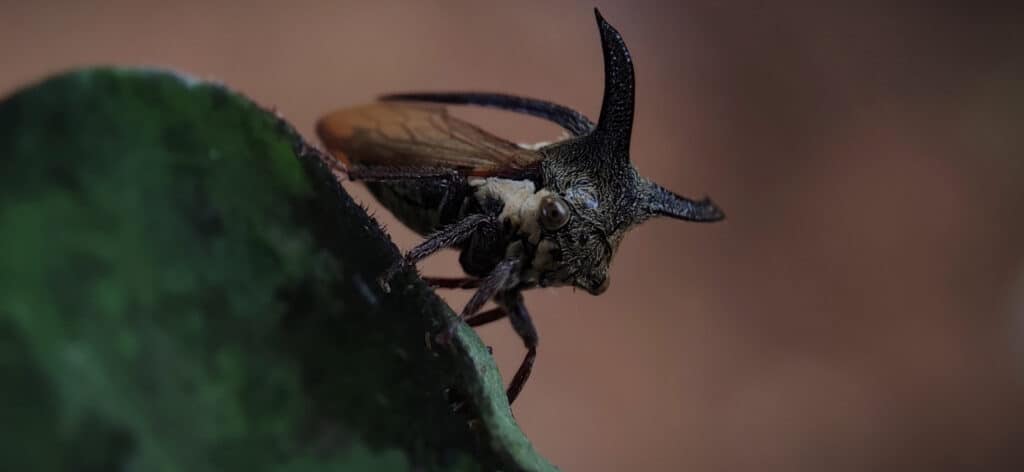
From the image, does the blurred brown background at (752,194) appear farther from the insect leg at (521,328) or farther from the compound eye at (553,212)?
the compound eye at (553,212)

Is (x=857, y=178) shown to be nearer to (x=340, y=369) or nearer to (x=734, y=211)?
(x=734, y=211)

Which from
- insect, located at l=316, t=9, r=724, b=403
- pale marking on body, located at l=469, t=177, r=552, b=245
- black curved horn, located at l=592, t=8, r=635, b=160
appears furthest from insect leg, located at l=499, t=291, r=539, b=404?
black curved horn, located at l=592, t=8, r=635, b=160

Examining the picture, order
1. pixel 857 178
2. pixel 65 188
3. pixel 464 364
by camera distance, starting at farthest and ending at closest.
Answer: pixel 857 178, pixel 464 364, pixel 65 188

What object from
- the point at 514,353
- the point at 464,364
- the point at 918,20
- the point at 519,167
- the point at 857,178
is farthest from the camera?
the point at 918,20

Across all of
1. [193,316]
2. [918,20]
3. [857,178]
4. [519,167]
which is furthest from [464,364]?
[918,20]

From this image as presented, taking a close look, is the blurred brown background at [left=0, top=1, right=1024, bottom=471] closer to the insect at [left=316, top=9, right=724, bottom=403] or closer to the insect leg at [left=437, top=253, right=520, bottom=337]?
the insect at [left=316, top=9, right=724, bottom=403]

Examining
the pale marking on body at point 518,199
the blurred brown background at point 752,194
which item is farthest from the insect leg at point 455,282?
the blurred brown background at point 752,194

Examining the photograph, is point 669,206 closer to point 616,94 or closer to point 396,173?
point 616,94
